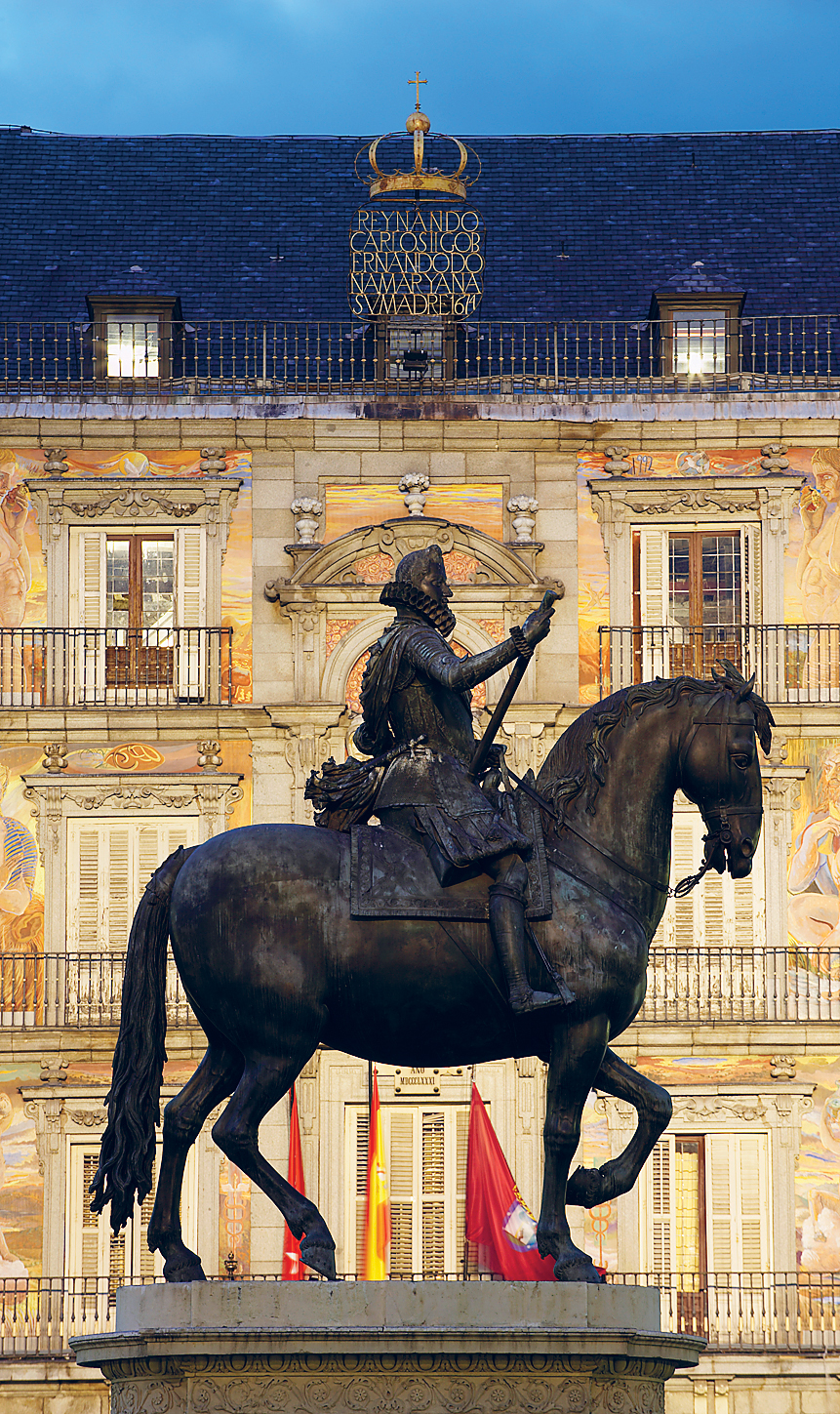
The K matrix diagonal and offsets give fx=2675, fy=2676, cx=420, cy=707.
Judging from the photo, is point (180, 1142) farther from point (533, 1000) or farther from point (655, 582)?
point (655, 582)

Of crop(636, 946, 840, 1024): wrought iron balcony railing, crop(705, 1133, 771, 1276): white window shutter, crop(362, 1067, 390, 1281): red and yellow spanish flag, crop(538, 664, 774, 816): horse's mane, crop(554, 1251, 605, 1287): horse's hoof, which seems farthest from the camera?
crop(636, 946, 840, 1024): wrought iron balcony railing

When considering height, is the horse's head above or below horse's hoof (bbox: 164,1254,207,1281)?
above

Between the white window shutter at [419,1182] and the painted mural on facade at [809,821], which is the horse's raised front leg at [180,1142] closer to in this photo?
the white window shutter at [419,1182]

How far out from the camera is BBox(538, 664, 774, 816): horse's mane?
1251cm

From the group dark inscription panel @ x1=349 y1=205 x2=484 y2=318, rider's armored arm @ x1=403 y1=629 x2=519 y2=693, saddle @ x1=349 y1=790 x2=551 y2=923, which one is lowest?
saddle @ x1=349 y1=790 x2=551 y2=923

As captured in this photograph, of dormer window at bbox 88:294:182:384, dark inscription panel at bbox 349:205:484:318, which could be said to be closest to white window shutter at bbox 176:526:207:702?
dormer window at bbox 88:294:182:384

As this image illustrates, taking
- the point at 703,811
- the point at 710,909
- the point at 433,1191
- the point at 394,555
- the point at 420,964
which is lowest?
the point at 433,1191

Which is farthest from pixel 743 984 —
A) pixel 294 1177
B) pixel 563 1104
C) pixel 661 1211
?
pixel 563 1104

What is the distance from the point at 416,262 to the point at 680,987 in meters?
10.3

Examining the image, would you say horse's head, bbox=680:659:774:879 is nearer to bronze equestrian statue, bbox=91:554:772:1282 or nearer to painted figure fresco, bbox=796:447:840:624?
bronze equestrian statue, bbox=91:554:772:1282

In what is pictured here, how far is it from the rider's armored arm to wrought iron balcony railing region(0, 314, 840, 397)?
2237cm

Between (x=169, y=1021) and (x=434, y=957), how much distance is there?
66.4 feet

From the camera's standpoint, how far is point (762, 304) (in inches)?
1428

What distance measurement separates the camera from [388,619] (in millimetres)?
33688
